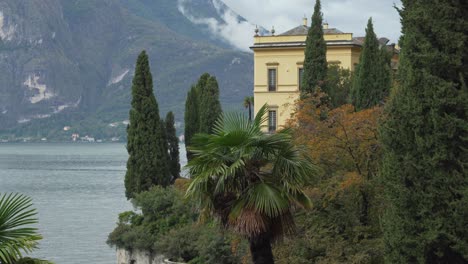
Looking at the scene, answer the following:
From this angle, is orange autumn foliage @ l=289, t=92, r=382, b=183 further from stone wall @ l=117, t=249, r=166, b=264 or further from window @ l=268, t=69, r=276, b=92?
window @ l=268, t=69, r=276, b=92

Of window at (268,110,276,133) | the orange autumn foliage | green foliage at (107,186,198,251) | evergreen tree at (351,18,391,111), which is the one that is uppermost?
evergreen tree at (351,18,391,111)

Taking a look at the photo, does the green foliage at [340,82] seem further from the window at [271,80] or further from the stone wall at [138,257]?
the stone wall at [138,257]

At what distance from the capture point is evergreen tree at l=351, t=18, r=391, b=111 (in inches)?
1746

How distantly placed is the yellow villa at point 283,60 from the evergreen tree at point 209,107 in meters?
3.09

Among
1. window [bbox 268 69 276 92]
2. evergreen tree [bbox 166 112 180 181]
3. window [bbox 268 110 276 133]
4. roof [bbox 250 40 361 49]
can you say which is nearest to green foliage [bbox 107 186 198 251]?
evergreen tree [bbox 166 112 180 181]

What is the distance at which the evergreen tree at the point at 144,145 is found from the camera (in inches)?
2029

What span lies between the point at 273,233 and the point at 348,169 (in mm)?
11180

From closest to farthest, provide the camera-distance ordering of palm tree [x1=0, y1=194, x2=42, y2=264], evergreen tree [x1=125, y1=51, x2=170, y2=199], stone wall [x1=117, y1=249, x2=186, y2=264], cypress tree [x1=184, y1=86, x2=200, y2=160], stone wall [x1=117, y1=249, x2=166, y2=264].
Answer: palm tree [x1=0, y1=194, x2=42, y2=264] < stone wall [x1=117, y1=249, x2=186, y2=264] < stone wall [x1=117, y1=249, x2=166, y2=264] < evergreen tree [x1=125, y1=51, x2=170, y2=199] < cypress tree [x1=184, y1=86, x2=200, y2=160]

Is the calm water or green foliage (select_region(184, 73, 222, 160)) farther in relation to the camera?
the calm water

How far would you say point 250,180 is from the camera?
1819cm

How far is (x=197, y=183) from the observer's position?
18.0 metres

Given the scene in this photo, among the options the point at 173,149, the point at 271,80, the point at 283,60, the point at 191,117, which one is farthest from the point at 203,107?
the point at 283,60

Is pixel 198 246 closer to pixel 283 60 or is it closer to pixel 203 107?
pixel 203 107

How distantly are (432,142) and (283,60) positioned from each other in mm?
45327
